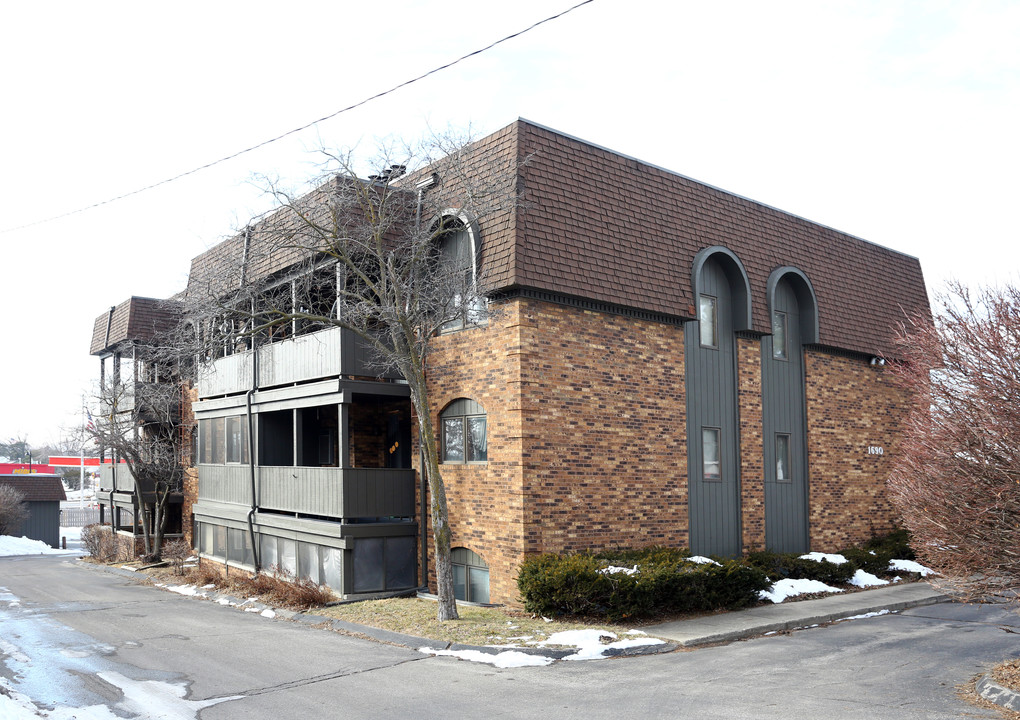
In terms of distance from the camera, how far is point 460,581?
55.4 feet

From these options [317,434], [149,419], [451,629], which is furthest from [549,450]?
[149,419]

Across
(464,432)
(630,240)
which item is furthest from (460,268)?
(630,240)

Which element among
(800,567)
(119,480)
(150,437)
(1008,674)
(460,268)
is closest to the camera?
(1008,674)

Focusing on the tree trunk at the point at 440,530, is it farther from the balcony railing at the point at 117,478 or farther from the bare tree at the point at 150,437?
the balcony railing at the point at 117,478

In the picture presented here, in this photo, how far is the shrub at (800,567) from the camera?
1778cm

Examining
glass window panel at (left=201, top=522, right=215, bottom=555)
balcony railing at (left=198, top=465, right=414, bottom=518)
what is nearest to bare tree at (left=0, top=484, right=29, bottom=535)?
glass window panel at (left=201, top=522, right=215, bottom=555)

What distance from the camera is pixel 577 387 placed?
16141mm

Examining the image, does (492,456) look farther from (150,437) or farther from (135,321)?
(135,321)

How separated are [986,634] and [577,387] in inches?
312

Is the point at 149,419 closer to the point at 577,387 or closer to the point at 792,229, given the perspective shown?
the point at 577,387

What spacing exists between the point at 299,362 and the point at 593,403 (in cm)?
717

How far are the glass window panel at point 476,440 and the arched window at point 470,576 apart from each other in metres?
1.89

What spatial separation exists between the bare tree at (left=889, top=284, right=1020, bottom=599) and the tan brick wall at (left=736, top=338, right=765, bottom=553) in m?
8.84

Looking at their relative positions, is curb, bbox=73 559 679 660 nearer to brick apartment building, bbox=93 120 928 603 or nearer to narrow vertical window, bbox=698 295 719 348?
brick apartment building, bbox=93 120 928 603
